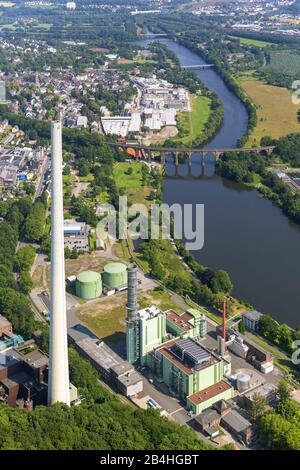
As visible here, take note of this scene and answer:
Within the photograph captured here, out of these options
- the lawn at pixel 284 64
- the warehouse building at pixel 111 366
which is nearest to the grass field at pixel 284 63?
the lawn at pixel 284 64

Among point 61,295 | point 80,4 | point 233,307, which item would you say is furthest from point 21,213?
point 80,4

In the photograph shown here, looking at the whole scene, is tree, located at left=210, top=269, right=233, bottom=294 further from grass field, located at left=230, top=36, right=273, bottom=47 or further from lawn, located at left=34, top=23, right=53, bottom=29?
lawn, located at left=34, top=23, right=53, bottom=29

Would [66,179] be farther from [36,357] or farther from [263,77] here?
[263,77]

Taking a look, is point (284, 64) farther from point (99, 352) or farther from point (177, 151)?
point (99, 352)

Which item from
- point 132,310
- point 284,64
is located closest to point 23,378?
point 132,310

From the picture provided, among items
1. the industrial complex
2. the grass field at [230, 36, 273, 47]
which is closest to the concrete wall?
the industrial complex
